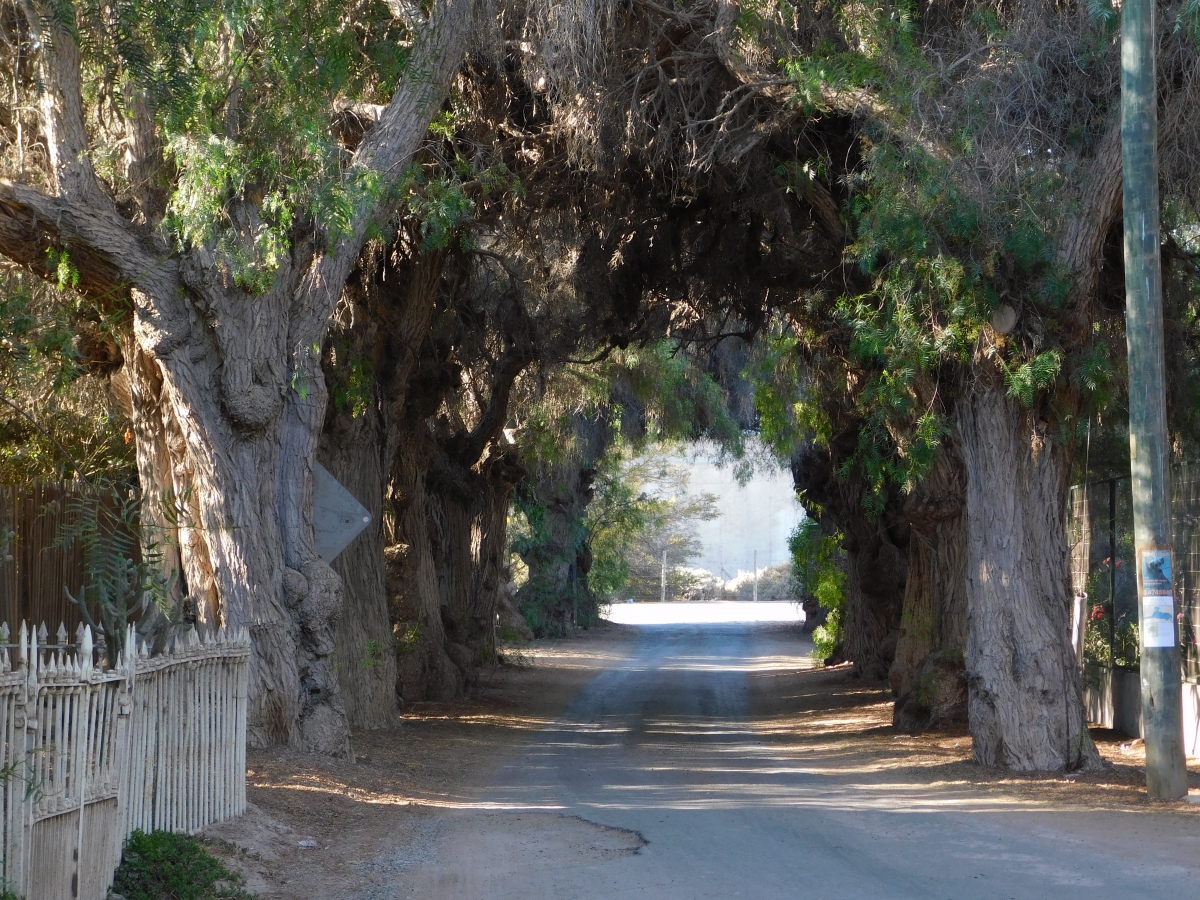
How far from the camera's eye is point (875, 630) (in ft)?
77.6

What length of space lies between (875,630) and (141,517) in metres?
15.7

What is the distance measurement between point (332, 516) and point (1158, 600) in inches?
297

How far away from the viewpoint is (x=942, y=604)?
54.4ft

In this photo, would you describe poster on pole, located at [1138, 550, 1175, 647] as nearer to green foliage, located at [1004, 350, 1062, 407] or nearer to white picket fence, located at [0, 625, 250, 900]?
green foliage, located at [1004, 350, 1062, 407]

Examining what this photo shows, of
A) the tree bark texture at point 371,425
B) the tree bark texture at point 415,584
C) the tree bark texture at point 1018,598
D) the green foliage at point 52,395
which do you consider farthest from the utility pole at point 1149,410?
the tree bark texture at point 415,584

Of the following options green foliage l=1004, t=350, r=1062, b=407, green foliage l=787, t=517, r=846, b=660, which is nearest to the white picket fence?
green foliage l=1004, t=350, r=1062, b=407

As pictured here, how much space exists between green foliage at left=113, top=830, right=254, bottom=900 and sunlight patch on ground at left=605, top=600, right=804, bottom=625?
45.2 meters

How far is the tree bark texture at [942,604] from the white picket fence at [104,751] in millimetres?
8694

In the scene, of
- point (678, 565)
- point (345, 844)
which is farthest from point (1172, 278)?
point (678, 565)

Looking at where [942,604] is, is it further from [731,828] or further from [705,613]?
[705,613]

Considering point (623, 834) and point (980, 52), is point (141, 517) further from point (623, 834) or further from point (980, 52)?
point (980, 52)

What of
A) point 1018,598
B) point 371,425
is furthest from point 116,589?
point 371,425

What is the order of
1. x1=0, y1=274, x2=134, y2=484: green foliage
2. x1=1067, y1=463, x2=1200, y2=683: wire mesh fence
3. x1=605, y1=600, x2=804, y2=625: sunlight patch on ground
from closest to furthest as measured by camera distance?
x1=0, y1=274, x2=134, y2=484: green foliage
x1=1067, y1=463, x2=1200, y2=683: wire mesh fence
x1=605, y1=600, x2=804, y2=625: sunlight patch on ground

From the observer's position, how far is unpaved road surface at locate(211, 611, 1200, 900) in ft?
25.0
